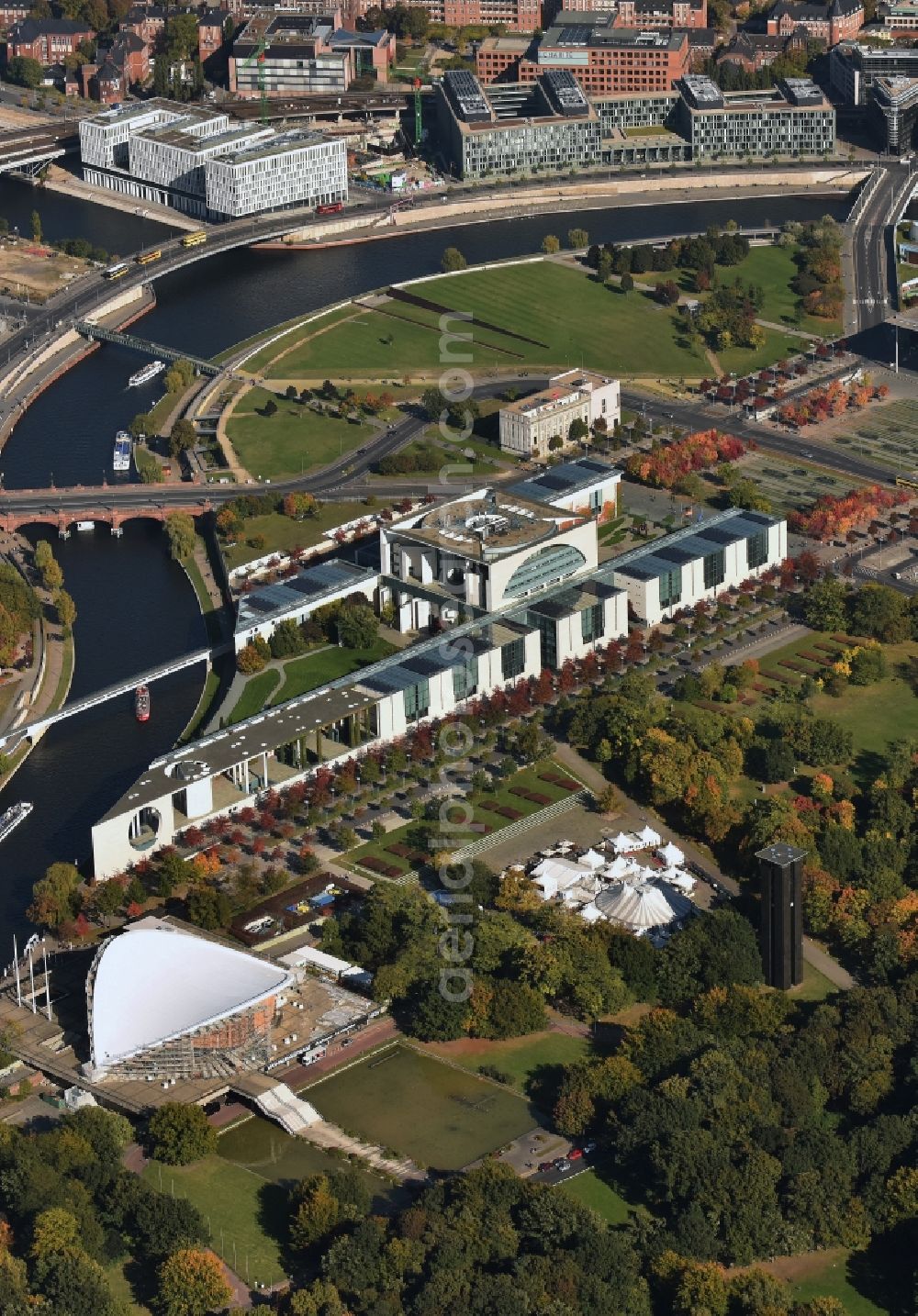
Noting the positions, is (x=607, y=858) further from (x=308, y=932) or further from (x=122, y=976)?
(x=122, y=976)

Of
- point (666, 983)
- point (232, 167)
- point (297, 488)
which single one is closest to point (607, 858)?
point (666, 983)

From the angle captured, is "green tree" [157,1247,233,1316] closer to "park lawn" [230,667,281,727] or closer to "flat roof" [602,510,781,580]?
"park lawn" [230,667,281,727]

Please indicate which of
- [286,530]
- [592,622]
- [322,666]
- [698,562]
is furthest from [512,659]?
[286,530]

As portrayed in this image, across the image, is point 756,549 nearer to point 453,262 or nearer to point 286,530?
point 286,530

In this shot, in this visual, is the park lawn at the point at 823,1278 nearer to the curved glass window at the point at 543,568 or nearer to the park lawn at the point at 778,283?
the curved glass window at the point at 543,568

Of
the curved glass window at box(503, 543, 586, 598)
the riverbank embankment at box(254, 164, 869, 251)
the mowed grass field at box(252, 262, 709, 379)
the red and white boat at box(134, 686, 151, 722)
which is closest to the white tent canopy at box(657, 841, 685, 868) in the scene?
the curved glass window at box(503, 543, 586, 598)

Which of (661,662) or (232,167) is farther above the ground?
(232,167)

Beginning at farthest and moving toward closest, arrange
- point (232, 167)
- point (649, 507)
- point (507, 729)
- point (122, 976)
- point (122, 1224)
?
point (232, 167), point (649, 507), point (507, 729), point (122, 976), point (122, 1224)
